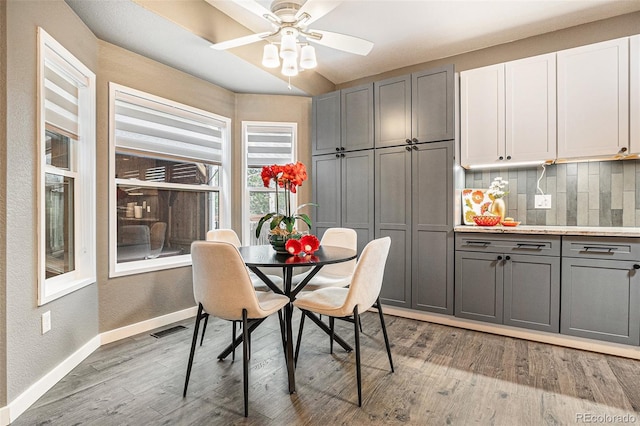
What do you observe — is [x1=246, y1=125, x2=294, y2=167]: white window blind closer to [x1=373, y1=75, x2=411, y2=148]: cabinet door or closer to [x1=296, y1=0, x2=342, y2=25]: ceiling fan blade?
[x1=373, y1=75, x2=411, y2=148]: cabinet door

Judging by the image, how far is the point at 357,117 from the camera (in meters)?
3.67

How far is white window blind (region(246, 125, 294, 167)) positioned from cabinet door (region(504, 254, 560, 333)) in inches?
106

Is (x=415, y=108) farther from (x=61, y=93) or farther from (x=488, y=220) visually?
(x=61, y=93)

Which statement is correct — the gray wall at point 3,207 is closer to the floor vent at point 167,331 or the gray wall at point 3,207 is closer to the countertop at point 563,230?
the floor vent at point 167,331

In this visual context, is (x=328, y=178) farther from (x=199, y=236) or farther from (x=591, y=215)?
(x=591, y=215)

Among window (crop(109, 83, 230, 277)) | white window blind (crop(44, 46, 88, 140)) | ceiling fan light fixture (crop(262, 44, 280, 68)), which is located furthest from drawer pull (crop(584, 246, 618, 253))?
white window blind (crop(44, 46, 88, 140))

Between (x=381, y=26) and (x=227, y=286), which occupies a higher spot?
(x=381, y=26)

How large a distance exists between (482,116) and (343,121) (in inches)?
57.0

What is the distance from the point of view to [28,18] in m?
1.86

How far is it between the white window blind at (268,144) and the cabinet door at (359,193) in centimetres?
78

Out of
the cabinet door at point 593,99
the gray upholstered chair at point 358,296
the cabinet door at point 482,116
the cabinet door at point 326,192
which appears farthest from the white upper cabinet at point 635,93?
the cabinet door at point 326,192

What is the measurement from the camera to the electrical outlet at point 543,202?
3184 millimetres

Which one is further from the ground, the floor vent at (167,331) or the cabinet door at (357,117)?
the cabinet door at (357,117)

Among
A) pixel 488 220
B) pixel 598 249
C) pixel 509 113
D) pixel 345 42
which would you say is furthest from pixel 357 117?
pixel 598 249
